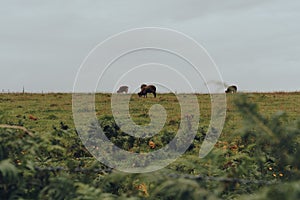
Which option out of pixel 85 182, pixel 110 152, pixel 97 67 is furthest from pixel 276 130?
pixel 97 67

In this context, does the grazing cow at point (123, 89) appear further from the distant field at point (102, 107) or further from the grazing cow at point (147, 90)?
the grazing cow at point (147, 90)

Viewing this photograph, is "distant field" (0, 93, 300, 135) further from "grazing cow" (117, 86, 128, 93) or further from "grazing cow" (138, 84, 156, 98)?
"grazing cow" (117, 86, 128, 93)

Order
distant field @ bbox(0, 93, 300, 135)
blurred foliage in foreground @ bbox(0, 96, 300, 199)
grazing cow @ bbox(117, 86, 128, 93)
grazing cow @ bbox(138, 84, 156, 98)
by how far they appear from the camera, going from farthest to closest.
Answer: grazing cow @ bbox(117, 86, 128, 93) → grazing cow @ bbox(138, 84, 156, 98) → distant field @ bbox(0, 93, 300, 135) → blurred foliage in foreground @ bbox(0, 96, 300, 199)

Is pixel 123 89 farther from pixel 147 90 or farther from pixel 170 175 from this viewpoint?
pixel 170 175

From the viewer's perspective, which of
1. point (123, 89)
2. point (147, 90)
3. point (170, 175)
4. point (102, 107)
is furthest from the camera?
point (123, 89)

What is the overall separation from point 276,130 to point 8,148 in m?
2.27

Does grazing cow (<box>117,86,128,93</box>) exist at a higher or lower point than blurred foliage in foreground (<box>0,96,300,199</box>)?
higher

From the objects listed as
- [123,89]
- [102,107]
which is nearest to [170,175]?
[102,107]

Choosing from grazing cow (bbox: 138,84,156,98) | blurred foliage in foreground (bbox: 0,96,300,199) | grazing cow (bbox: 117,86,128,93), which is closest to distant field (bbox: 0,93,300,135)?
grazing cow (bbox: 138,84,156,98)

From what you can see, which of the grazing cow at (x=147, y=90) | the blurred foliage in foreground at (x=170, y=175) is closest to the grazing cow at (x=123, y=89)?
the grazing cow at (x=147, y=90)

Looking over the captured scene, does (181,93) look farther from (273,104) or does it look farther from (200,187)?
(200,187)

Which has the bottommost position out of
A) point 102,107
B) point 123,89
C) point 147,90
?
point 102,107

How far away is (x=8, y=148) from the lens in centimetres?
485

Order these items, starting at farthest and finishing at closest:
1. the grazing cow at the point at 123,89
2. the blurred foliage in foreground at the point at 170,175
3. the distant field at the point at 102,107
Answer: the grazing cow at the point at 123,89
the distant field at the point at 102,107
the blurred foliage in foreground at the point at 170,175
